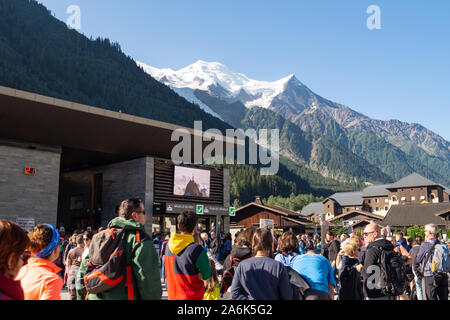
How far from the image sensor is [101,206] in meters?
29.7

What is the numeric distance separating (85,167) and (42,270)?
96.8ft

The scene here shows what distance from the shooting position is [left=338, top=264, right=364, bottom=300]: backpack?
5.94m

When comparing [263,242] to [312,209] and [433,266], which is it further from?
[312,209]

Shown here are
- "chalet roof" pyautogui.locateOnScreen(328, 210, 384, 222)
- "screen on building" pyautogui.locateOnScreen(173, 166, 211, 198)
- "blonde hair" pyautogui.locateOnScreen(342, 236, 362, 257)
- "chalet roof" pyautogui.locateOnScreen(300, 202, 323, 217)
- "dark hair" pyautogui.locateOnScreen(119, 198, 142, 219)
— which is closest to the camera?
"dark hair" pyautogui.locateOnScreen(119, 198, 142, 219)

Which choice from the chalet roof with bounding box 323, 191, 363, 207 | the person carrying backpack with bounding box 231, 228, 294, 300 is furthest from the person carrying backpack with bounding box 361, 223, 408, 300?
the chalet roof with bounding box 323, 191, 363, 207

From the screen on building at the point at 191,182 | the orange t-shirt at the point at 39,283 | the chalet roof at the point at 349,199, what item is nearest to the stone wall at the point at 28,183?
the screen on building at the point at 191,182

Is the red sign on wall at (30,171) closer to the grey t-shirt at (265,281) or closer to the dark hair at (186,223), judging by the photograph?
the dark hair at (186,223)

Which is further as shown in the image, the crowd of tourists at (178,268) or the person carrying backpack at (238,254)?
the person carrying backpack at (238,254)

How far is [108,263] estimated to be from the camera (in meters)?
3.85

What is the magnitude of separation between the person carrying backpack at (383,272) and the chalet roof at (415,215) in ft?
188

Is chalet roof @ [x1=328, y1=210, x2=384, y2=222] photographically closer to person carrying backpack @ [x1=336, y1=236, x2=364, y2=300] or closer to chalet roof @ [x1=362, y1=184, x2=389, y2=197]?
chalet roof @ [x1=362, y1=184, x2=389, y2=197]

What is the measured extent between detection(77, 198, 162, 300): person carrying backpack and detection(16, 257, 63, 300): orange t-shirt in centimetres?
63

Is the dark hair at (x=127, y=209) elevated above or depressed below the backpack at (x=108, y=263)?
above

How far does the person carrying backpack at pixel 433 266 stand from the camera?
304 inches
